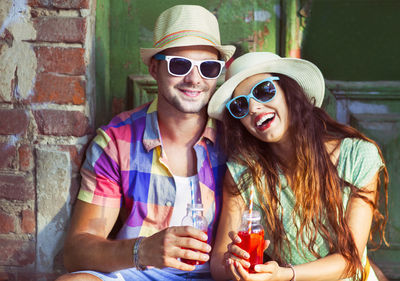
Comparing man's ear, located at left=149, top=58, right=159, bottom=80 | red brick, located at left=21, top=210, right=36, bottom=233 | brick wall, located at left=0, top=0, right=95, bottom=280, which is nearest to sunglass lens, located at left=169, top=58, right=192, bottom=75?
man's ear, located at left=149, top=58, right=159, bottom=80

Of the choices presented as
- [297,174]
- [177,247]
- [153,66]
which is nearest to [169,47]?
[153,66]

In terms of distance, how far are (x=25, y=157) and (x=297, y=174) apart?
1298mm

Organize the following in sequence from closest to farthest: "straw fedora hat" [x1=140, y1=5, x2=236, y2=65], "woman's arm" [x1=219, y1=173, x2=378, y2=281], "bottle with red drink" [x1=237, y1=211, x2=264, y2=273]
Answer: "bottle with red drink" [x1=237, y1=211, x2=264, y2=273], "woman's arm" [x1=219, y1=173, x2=378, y2=281], "straw fedora hat" [x1=140, y1=5, x2=236, y2=65]

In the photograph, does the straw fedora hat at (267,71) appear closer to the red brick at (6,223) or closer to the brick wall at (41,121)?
the brick wall at (41,121)

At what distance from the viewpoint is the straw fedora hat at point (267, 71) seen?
7.01 feet

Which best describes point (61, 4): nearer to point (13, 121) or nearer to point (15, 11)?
point (15, 11)

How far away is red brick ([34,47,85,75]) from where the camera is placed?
2291 mm

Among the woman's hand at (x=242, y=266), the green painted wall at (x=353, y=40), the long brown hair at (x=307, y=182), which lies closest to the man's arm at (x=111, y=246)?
the woman's hand at (x=242, y=266)

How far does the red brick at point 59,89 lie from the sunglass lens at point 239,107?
731mm

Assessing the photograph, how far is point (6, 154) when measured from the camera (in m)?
2.36

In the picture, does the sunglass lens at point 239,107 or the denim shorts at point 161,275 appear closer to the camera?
the sunglass lens at point 239,107

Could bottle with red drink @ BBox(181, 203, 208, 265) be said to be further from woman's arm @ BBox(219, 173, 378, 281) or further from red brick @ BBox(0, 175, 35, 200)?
red brick @ BBox(0, 175, 35, 200)

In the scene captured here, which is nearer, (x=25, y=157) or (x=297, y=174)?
(x=297, y=174)

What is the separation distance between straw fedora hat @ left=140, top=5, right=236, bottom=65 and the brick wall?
1.15 feet
